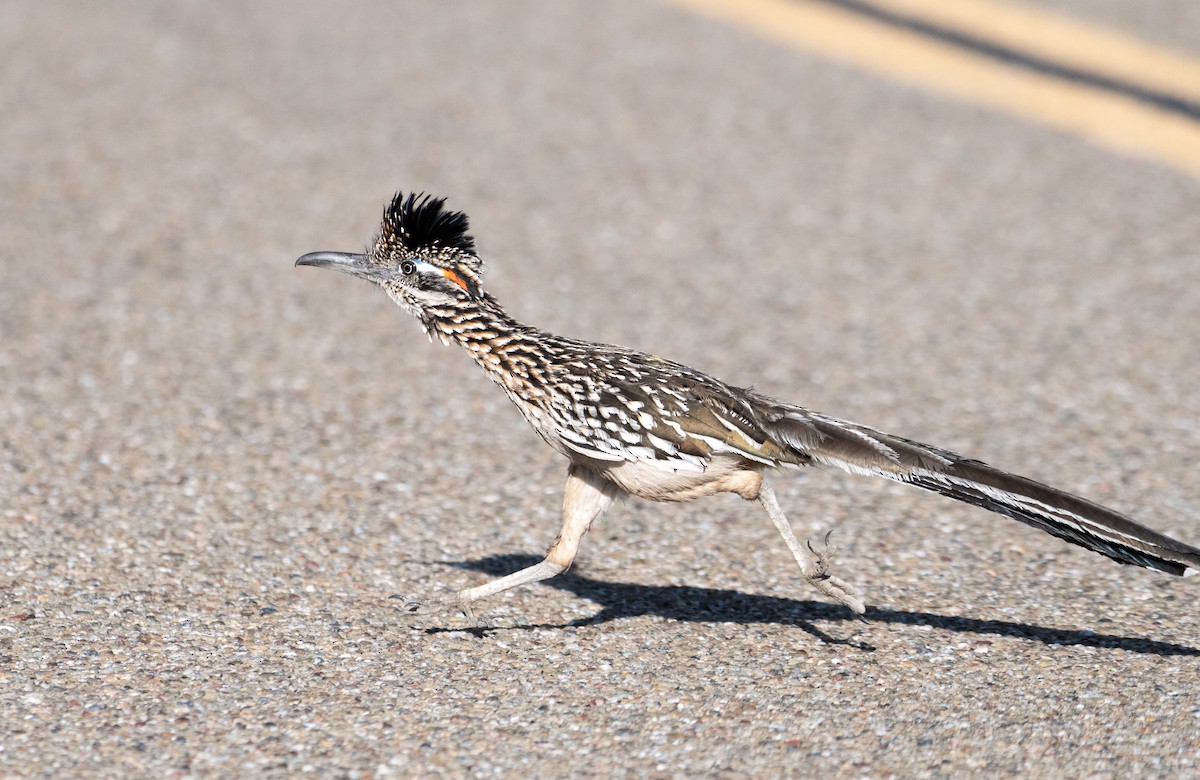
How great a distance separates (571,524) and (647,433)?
1.76 feet

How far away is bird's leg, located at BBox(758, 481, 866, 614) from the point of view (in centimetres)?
599

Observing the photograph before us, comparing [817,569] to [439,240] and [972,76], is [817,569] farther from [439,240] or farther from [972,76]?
[972,76]

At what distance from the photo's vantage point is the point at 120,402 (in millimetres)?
8797

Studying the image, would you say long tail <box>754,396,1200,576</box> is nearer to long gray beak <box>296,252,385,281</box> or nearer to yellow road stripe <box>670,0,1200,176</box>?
long gray beak <box>296,252,385,281</box>

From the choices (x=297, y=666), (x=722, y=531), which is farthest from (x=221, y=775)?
(x=722, y=531)

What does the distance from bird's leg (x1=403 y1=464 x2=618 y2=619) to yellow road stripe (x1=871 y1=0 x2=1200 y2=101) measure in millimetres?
9541

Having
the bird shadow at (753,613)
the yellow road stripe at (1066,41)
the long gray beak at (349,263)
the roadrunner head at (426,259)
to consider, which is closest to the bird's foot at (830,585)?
the bird shadow at (753,613)

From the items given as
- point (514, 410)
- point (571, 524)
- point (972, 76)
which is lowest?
point (571, 524)

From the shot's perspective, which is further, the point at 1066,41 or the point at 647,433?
the point at 1066,41

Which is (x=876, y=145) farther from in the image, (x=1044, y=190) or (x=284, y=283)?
(x=284, y=283)

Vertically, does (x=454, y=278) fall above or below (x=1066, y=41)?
below

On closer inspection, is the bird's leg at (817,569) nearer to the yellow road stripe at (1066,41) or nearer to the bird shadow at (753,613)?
the bird shadow at (753,613)

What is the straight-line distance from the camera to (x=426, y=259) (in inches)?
246

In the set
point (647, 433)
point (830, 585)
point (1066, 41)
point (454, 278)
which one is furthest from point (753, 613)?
point (1066, 41)
